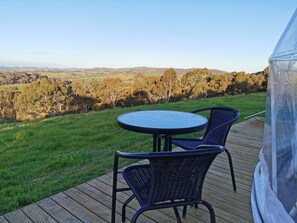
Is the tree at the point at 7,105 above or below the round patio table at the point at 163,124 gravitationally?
below

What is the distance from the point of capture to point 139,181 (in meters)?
1.64

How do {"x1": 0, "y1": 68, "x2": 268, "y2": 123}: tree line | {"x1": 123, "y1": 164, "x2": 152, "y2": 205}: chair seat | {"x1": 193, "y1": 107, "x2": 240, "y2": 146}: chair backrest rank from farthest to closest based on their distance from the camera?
{"x1": 0, "y1": 68, "x2": 268, "y2": 123}: tree line
{"x1": 193, "y1": 107, "x2": 240, "y2": 146}: chair backrest
{"x1": 123, "y1": 164, "x2": 152, "y2": 205}: chair seat

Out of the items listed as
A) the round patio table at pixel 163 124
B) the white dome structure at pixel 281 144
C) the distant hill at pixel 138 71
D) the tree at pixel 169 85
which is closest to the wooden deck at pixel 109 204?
the white dome structure at pixel 281 144

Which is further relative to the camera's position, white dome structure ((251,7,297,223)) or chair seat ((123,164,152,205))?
white dome structure ((251,7,297,223))

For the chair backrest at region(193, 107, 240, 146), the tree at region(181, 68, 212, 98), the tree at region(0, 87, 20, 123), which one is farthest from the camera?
the tree at region(0, 87, 20, 123)

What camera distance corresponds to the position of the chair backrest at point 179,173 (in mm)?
1245

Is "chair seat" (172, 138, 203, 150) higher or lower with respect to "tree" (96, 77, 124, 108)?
higher

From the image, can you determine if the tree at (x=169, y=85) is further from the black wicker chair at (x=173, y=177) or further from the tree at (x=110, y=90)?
the black wicker chair at (x=173, y=177)

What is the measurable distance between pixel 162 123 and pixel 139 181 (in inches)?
23.9

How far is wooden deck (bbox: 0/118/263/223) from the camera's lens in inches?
76.9

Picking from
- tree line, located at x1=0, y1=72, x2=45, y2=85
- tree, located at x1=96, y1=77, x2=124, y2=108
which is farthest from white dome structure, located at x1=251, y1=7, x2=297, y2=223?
tree line, located at x1=0, y1=72, x2=45, y2=85

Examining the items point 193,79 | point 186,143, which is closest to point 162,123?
point 186,143

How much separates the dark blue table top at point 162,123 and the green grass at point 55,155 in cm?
102

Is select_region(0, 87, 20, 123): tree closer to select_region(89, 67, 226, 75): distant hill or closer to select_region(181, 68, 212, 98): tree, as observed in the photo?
select_region(89, 67, 226, 75): distant hill
